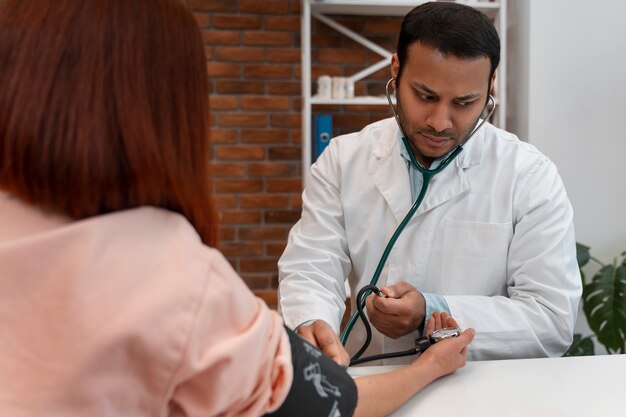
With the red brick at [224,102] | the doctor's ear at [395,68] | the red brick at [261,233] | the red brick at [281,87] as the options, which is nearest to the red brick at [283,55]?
the red brick at [281,87]

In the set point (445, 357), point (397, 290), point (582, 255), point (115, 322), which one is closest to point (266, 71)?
point (582, 255)

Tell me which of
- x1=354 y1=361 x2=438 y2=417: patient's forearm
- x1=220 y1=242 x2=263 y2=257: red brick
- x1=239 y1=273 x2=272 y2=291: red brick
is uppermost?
x1=354 y1=361 x2=438 y2=417: patient's forearm

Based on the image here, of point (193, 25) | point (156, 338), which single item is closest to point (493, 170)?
point (193, 25)

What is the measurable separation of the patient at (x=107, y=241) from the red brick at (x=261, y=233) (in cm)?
253

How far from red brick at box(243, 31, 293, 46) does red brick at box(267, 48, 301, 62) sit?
3 centimetres

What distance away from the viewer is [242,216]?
127 inches

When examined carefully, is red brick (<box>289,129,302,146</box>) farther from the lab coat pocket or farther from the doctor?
the lab coat pocket

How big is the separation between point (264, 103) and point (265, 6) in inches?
17.7

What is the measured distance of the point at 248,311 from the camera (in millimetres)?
697

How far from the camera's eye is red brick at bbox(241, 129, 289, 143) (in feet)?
10.4

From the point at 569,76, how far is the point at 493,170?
4.10 ft

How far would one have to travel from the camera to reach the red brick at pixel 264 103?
10.4 ft

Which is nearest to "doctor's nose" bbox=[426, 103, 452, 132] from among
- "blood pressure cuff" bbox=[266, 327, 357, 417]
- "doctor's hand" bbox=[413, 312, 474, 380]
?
"doctor's hand" bbox=[413, 312, 474, 380]

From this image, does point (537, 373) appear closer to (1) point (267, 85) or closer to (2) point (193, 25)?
(2) point (193, 25)
